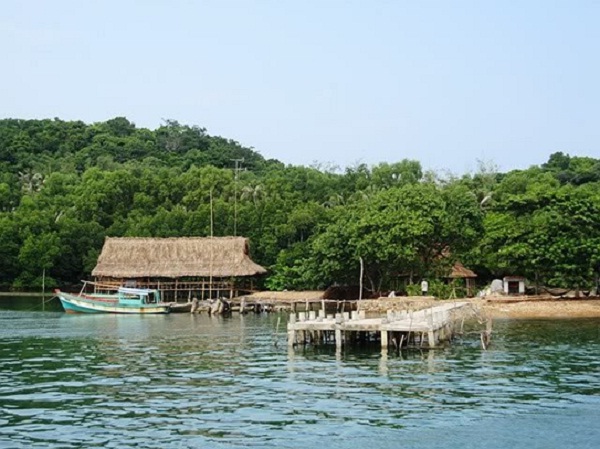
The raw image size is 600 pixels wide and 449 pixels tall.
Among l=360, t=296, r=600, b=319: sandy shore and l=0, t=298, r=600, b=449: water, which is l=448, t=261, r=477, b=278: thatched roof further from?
l=0, t=298, r=600, b=449: water

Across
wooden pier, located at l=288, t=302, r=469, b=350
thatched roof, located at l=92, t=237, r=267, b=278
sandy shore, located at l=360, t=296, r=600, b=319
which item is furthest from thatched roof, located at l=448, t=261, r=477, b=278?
wooden pier, located at l=288, t=302, r=469, b=350

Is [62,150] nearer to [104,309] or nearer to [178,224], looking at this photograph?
[178,224]

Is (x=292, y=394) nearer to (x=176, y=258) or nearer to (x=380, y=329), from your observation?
(x=380, y=329)

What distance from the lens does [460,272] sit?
191 ft

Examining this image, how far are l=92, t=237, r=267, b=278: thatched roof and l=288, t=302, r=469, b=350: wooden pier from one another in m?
25.6

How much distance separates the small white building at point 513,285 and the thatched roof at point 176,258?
56.9ft

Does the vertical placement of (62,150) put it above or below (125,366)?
above

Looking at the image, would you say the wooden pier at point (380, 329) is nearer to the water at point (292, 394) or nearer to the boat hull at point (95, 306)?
the water at point (292, 394)

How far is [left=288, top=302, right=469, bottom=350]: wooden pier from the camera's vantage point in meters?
31.3

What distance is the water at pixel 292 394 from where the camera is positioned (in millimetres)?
17859

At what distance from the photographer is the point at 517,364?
91.8 ft

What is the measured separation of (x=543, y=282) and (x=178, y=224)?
31.4 meters

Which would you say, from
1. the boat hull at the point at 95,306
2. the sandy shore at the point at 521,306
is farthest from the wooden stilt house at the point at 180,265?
the sandy shore at the point at 521,306

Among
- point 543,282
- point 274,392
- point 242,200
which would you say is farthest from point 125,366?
point 242,200
